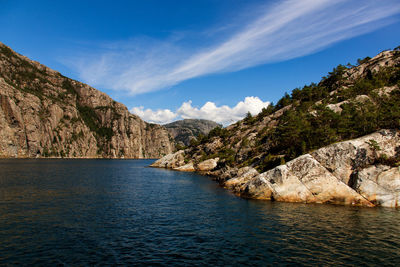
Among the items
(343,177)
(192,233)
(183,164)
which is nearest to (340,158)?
(343,177)

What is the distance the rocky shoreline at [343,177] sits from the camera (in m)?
41.8

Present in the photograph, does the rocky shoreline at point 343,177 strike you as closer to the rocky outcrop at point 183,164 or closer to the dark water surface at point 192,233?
the dark water surface at point 192,233

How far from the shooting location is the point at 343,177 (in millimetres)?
45594

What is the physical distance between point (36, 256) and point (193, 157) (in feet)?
407

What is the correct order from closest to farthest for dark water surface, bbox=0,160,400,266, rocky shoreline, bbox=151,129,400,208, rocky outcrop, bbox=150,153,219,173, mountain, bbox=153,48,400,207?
dark water surface, bbox=0,160,400,266 < rocky shoreline, bbox=151,129,400,208 < mountain, bbox=153,48,400,207 < rocky outcrop, bbox=150,153,219,173

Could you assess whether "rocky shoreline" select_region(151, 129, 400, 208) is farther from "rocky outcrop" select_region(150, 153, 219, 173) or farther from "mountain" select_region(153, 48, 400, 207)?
"rocky outcrop" select_region(150, 153, 219, 173)

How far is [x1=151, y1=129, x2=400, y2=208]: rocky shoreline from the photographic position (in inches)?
1644

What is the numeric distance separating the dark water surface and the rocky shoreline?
346 cm

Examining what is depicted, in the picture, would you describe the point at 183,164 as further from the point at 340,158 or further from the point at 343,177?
the point at 343,177

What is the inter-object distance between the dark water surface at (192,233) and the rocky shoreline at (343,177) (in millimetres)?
3464

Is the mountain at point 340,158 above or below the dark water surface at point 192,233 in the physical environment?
above

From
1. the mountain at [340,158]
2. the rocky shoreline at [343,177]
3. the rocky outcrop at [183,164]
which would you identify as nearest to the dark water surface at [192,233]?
the rocky shoreline at [343,177]

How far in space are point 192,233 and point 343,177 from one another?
112ft

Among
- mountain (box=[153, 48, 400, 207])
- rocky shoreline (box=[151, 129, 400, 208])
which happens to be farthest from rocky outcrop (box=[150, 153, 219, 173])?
rocky shoreline (box=[151, 129, 400, 208])
